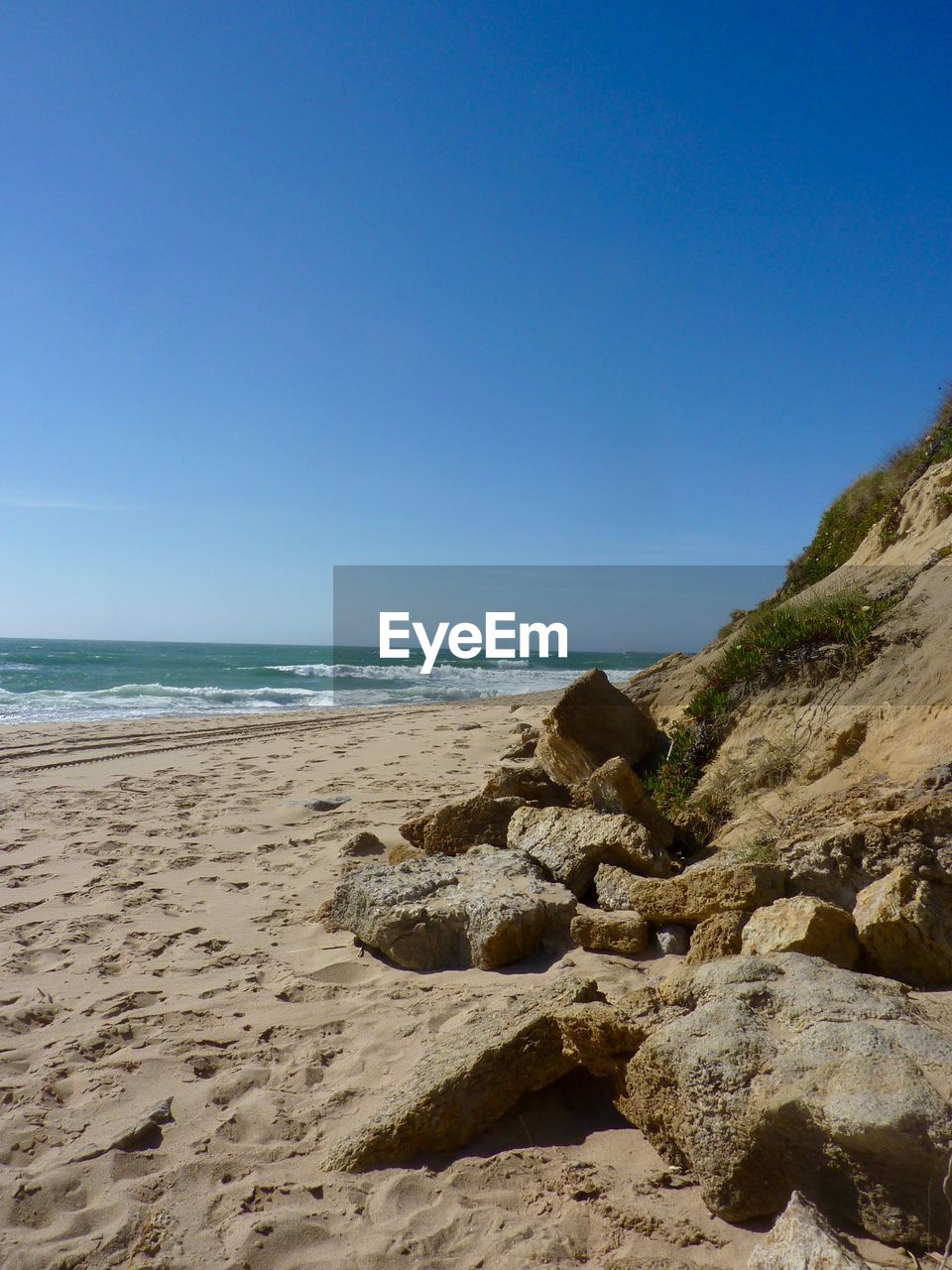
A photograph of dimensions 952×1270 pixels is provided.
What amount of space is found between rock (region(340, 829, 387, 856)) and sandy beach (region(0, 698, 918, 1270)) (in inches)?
5.9

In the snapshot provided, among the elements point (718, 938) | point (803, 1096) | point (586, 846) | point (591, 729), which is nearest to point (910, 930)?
point (718, 938)

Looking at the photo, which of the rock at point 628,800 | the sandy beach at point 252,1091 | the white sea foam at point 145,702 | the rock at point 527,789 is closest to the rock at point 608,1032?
the sandy beach at point 252,1091

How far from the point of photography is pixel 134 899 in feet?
17.4

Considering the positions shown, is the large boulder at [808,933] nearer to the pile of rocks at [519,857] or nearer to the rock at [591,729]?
the pile of rocks at [519,857]

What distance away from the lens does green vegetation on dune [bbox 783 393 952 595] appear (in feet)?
29.3

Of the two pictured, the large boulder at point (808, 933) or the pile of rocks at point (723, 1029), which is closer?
the pile of rocks at point (723, 1029)

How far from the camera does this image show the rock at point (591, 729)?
6.80m

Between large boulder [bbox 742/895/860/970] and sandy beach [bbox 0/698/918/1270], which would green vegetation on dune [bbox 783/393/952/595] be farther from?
sandy beach [bbox 0/698/918/1270]

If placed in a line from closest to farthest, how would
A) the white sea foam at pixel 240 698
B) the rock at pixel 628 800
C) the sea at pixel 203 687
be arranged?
the rock at pixel 628 800
the white sea foam at pixel 240 698
the sea at pixel 203 687

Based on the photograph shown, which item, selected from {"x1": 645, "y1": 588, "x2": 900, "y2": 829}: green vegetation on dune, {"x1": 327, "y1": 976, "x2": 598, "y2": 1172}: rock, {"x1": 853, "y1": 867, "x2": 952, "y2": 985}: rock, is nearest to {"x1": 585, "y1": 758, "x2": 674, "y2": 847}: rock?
{"x1": 645, "y1": 588, "x2": 900, "y2": 829}: green vegetation on dune

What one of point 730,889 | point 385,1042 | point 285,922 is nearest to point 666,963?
point 730,889

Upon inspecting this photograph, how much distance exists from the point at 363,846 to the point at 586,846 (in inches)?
79.4

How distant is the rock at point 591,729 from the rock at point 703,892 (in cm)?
226

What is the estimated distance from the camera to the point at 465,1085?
2857mm
